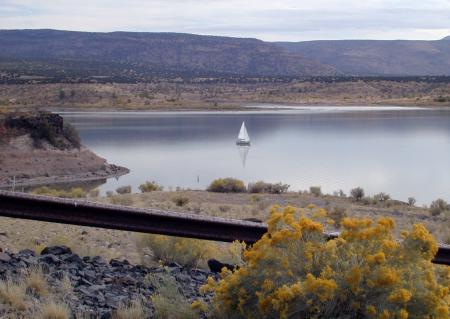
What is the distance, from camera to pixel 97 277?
231 inches

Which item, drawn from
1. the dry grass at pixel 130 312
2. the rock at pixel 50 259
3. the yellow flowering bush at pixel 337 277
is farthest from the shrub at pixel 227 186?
the yellow flowering bush at pixel 337 277

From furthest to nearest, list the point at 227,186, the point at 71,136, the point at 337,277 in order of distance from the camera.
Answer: the point at 71,136
the point at 227,186
the point at 337,277

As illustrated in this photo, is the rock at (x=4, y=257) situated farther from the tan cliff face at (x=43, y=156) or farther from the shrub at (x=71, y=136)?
the shrub at (x=71, y=136)

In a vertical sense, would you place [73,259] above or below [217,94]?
above

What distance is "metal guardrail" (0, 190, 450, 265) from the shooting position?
6.04 m

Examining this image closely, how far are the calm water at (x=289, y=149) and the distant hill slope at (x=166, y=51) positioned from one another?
3301 inches

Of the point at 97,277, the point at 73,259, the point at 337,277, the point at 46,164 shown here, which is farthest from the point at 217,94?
the point at 337,277

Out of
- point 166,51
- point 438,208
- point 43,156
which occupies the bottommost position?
point 43,156

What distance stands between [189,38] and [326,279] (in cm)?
15021

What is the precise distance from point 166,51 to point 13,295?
145m

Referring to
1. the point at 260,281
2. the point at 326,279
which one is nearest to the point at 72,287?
the point at 260,281

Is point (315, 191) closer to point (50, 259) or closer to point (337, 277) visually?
point (50, 259)

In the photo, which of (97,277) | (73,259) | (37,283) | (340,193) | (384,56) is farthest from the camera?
(384,56)

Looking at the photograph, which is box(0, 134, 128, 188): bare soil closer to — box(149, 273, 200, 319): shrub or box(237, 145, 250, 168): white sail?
→ box(237, 145, 250, 168): white sail
